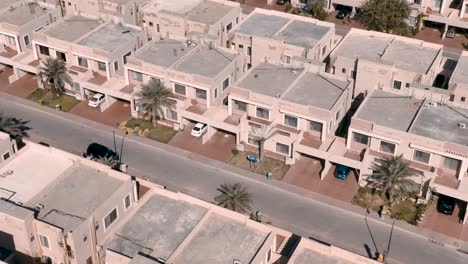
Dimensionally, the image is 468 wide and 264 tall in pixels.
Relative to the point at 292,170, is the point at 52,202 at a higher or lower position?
higher

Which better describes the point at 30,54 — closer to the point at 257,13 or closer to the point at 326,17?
the point at 257,13

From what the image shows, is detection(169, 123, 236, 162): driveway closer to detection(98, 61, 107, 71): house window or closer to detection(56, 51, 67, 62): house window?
detection(98, 61, 107, 71): house window

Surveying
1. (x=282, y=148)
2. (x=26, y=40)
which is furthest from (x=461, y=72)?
(x=26, y=40)

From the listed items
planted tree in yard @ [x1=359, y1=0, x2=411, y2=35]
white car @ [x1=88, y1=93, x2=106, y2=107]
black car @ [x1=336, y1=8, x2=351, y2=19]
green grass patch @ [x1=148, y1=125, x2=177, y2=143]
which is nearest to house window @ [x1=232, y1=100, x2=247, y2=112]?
green grass patch @ [x1=148, y1=125, x2=177, y2=143]

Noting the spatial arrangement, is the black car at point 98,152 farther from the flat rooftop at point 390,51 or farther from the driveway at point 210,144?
the flat rooftop at point 390,51

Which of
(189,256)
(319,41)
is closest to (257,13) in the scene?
(319,41)

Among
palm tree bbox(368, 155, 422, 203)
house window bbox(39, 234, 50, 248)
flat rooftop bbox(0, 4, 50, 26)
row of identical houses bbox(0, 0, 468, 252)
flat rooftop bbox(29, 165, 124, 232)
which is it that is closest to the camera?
house window bbox(39, 234, 50, 248)
